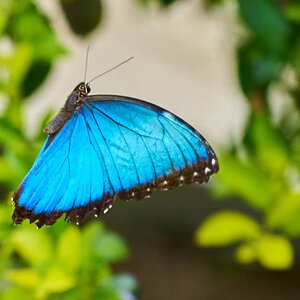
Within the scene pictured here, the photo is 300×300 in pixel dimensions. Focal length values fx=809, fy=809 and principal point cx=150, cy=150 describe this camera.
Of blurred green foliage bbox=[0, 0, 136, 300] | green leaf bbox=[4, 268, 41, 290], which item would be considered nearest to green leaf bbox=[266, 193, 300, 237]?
blurred green foliage bbox=[0, 0, 136, 300]

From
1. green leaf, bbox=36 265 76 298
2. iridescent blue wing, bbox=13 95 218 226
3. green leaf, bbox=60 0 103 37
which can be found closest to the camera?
iridescent blue wing, bbox=13 95 218 226

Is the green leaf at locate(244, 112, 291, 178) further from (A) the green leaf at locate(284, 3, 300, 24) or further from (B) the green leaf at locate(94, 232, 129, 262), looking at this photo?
(B) the green leaf at locate(94, 232, 129, 262)

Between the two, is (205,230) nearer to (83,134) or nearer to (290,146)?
(290,146)

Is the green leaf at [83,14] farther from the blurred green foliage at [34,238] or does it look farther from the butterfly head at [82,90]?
the butterfly head at [82,90]

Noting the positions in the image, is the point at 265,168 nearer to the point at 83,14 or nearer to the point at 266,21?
the point at 266,21

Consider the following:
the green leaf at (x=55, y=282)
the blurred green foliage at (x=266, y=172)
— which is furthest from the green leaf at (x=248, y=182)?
the green leaf at (x=55, y=282)
